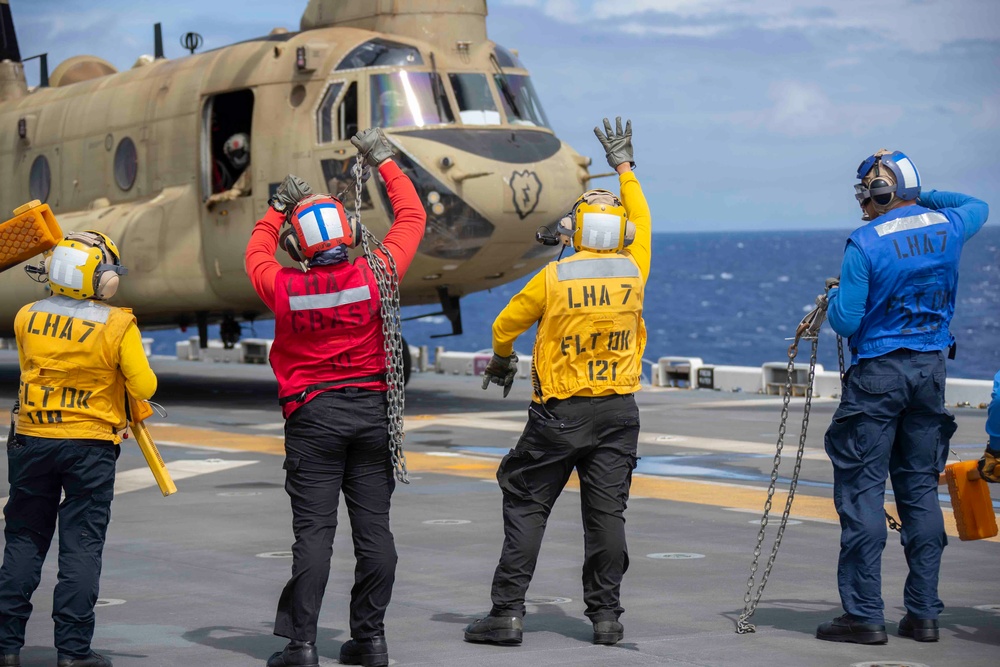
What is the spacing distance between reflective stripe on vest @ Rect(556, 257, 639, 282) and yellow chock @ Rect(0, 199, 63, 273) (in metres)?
2.22

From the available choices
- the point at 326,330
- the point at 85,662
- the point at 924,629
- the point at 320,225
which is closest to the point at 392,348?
A: the point at 326,330

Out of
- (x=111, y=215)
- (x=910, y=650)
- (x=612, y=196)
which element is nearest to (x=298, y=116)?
(x=111, y=215)

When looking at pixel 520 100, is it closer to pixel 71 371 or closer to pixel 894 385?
pixel 894 385

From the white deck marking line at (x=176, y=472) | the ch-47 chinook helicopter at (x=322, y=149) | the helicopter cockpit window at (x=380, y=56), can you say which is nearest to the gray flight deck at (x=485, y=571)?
the white deck marking line at (x=176, y=472)

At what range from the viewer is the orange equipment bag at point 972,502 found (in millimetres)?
6523

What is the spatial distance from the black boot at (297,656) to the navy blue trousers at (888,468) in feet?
7.40

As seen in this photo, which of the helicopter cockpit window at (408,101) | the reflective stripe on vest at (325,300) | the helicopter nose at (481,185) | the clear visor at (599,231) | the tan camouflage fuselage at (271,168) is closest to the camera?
the reflective stripe on vest at (325,300)

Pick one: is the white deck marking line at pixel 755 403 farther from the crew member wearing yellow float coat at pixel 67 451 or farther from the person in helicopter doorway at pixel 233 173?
the crew member wearing yellow float coat at pixel 67 451

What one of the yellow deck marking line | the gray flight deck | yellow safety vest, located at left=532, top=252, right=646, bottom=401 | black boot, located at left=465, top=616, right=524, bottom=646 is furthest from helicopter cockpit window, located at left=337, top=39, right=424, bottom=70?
black boot, located at left=465, top=616, right=524, bottom=646

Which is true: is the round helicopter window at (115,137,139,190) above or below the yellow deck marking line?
above

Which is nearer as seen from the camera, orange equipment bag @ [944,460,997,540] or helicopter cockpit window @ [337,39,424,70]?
orange equipment bag @ [944,460,997,540]

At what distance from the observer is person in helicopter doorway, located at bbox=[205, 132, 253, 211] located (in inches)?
710

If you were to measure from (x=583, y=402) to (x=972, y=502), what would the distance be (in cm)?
181

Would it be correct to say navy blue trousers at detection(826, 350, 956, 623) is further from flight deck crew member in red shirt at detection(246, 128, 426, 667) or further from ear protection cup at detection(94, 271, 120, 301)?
ear protection cup at detection(94, 271, 120, 301)
